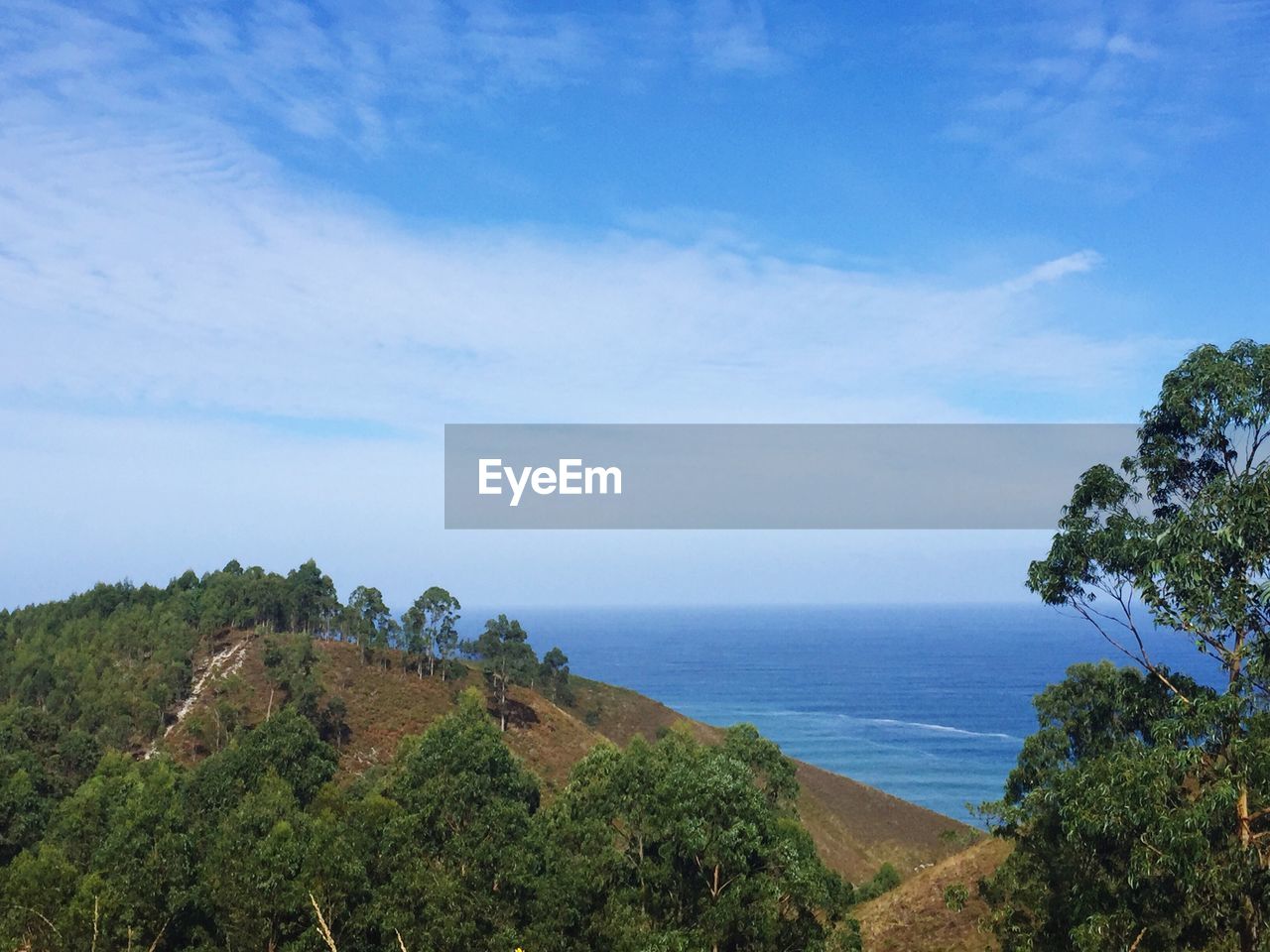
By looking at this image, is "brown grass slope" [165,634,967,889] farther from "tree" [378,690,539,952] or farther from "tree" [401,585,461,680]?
"tree" [378,690,539,952]

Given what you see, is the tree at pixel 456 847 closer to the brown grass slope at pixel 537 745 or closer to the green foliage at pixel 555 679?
the brown grass slope at pixel 537 745

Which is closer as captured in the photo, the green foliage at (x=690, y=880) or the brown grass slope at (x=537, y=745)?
the green foliage at (x=690, y=880)

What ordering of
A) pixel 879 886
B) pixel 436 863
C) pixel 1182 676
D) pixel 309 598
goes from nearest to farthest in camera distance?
pixel 1182 676 → pixel 436 863 → pixel 879 886 → pixel 309 598

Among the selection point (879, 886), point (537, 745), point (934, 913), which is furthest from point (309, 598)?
point (934, 913)

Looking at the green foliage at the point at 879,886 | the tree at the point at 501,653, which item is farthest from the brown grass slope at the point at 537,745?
the green foliage at the point at 879,886

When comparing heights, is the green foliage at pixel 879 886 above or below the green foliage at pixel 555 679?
below

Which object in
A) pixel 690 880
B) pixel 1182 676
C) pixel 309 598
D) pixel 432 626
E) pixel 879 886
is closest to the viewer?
pixel 1182 676

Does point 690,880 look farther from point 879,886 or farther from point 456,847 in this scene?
point 879,886
